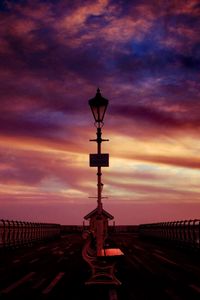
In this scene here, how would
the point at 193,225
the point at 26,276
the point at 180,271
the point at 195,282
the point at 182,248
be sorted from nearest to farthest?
the point at 195,282 < the point at 26,276 < the point at 180,271 < the point at 193,225 < the point at 182,248

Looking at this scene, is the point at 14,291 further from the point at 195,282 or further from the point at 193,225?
the point at 193,225

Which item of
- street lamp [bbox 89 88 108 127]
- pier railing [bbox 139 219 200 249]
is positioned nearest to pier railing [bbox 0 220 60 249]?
pier railing [bbox 139 219 200 249]

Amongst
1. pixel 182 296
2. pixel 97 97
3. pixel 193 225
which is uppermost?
pixel 97 97

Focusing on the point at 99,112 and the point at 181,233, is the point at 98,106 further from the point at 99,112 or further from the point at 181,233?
the point at 181,233

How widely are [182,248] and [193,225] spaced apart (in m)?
4.54

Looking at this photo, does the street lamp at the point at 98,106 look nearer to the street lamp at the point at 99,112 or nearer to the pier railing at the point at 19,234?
the street lamp at the point at 99,112

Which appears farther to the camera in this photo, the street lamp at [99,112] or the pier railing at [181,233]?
the pier railing at [181,233]

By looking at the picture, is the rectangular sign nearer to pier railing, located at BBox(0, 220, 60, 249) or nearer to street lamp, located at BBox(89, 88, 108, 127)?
street lamp, located at BBox(89, 88, 108, 127)

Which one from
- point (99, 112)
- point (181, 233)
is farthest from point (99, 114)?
point (181, 233)

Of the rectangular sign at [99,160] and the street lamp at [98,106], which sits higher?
the street lamp at [98,106]

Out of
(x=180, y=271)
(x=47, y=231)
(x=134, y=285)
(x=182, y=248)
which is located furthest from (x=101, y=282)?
(x=47, y=231)

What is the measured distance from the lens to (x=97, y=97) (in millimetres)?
14883

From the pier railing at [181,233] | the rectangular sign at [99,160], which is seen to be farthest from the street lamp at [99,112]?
the pier railing at [181,233]

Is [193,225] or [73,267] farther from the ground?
[193,225]
